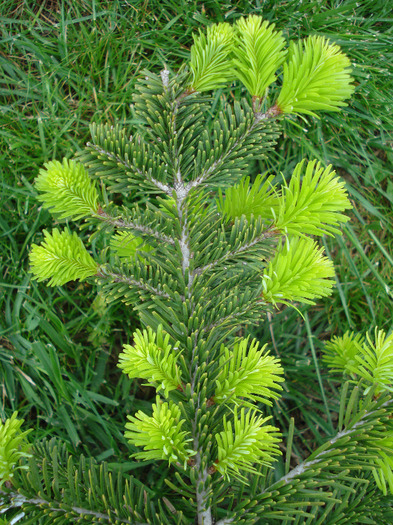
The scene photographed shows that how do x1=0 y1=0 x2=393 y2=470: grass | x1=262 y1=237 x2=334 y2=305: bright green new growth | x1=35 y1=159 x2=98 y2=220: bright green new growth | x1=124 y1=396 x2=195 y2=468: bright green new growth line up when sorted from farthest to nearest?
x1=0 y1=0 x2=393 y2=470: grass, x1=35 y1=159 x2=98 y2=220: bright green new growth, x1=262 y1=237 x2=334 y2=305: bright green new growth, x1=124 y1=396 x2=195 y2=468: bright green new growth

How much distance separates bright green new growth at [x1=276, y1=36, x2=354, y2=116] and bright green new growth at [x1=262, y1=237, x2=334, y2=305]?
28 cm

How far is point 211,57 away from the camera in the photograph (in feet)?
2.63

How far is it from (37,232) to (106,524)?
3.28 feet

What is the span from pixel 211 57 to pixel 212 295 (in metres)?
0.48

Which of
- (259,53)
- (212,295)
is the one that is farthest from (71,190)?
(259,53)

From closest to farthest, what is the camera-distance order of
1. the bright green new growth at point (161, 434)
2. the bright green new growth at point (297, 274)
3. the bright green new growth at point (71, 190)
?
the bright green new growth at point (161, 434) < the bright green new growth at point (297, 274) < the bright green new growth at point (71, 190)

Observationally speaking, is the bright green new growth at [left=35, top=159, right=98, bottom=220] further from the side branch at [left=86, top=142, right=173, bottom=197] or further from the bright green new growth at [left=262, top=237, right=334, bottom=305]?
the bright green new growth at [left=262, top=237, right=334, bottom=305]

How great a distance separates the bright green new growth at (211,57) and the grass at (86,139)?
632 millimetres

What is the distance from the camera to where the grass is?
1339 mm

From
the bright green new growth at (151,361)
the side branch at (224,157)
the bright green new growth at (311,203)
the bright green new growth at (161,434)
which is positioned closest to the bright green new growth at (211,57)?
the side branch at (224,157)

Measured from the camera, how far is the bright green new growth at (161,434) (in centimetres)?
60

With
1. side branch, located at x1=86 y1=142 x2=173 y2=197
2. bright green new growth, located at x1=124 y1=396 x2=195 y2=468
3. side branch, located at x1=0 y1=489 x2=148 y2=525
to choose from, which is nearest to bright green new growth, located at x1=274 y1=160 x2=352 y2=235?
side branch, located at x1=86 y1=142 x2=173 y2=197

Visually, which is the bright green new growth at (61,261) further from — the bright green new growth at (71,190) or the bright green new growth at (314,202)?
the bright green new growth at (314,202)

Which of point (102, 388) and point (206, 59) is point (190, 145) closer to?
point (206, 59)
